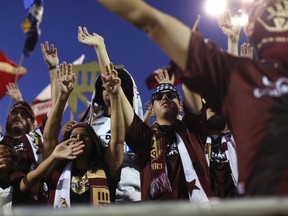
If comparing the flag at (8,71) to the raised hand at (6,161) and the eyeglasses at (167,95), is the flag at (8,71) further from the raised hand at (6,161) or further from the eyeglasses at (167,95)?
the eyeglasses at (167,95)

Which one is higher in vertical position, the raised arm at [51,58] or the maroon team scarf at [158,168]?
the raised arm at [51,58]

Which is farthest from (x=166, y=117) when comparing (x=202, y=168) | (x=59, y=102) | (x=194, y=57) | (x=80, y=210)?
(x=80, y=210)

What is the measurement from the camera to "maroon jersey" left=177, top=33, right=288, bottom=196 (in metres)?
1.65

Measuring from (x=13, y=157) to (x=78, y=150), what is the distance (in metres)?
0.64

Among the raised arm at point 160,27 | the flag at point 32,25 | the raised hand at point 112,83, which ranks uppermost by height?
the flag at point 32,25

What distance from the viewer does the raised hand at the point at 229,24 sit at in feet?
15.8

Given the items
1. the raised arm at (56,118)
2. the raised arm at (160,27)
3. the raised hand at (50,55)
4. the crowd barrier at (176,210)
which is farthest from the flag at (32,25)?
the crowd barrier at (176,210)

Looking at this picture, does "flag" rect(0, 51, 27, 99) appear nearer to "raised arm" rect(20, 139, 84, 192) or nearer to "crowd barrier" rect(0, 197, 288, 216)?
"raised arm" rect(20, 139, 84, 192)

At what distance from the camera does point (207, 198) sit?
349 cm

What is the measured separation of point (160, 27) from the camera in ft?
6.13

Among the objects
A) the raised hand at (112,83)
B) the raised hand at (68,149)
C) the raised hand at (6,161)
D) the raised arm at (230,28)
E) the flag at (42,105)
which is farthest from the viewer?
the flag at (42,105)

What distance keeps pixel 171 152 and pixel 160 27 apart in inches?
76.3

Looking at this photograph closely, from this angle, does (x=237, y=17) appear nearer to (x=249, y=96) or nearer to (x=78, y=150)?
(x=78, y=150)

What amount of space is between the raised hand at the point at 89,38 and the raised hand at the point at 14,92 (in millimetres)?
2717
